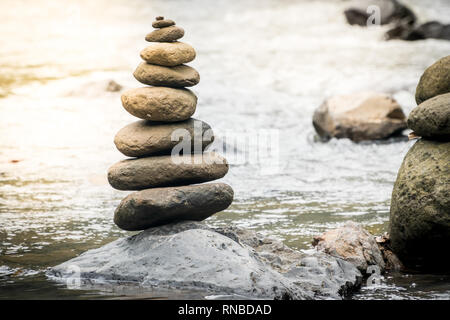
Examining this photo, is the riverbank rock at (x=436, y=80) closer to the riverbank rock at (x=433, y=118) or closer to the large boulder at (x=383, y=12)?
the riverbank rock at (x=433, y=118)

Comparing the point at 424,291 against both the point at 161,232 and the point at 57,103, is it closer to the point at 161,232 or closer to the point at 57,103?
the point at 161,232

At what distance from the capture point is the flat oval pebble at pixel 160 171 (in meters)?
6.50

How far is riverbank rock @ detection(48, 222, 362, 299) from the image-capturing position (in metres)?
5.61

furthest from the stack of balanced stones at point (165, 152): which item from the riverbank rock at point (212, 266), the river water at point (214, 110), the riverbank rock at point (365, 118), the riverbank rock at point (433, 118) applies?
the riverbank rock at point (365, 118)

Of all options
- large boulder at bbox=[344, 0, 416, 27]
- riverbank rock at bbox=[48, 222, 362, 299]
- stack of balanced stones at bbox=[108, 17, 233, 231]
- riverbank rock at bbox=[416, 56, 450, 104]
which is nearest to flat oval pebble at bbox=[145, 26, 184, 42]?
stack of balanced stones at bbox=[108, 17, 233, 231]

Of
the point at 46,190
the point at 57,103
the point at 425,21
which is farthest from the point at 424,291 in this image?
the point at 425,21

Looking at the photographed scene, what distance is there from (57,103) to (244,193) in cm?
878

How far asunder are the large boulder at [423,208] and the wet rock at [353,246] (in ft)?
0.85

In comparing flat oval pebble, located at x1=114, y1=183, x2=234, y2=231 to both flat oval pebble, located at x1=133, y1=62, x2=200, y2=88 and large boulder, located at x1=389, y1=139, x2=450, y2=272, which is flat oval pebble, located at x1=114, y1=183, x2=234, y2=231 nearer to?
flat oval pebble, located at x1=133, y1=62, x2=200, y2=88

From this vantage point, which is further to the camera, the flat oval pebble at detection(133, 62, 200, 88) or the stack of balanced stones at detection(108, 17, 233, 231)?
the flat oval pebble at detection(133, 62, 200, 88)

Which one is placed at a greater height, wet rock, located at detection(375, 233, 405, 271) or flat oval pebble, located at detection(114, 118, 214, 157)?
flat oval pebble, located at detection(114, 118, 214, 157)

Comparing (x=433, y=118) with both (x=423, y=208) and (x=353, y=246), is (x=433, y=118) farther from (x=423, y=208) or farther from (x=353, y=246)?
(x=353, y=246)

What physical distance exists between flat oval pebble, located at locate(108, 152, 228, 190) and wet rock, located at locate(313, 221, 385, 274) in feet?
4.55

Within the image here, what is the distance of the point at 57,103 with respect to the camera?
1806 cm
